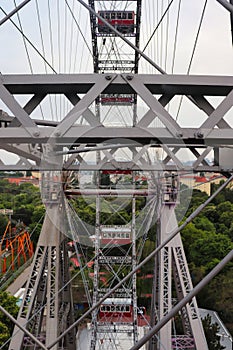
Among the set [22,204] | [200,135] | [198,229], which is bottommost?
[200,135]

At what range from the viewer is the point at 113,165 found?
11.0 feet

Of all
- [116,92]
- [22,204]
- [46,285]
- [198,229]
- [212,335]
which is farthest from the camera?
[198,229]

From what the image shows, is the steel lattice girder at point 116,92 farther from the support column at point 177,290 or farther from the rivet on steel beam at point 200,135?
the support column at point 177,290

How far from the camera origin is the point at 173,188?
4824 millimetres

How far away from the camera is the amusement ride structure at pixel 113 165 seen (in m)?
1.38

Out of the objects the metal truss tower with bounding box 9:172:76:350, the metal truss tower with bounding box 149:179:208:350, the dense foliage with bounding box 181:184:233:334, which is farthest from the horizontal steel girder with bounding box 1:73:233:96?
the dense foliage with bounding box 181:184:233:334

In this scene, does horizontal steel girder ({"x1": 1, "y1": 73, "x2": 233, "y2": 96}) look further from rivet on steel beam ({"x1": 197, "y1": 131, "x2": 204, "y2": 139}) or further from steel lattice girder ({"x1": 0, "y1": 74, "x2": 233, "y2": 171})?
rivet on steel beam ({"x1": 197, "y1": 131, "x2": 204, "y2": 139})

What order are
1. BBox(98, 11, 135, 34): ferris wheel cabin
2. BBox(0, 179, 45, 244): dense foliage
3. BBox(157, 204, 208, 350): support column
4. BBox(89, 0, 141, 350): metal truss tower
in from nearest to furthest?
BBox(157, 204, 208, 350): support column → BBox(89, 0, 141, 350): metal truss tower → BBox(98, 11, 135, 34): ferris wheel cabin → BBox(0, 179, 45, 244): dense foliage

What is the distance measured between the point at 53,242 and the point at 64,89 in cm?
330

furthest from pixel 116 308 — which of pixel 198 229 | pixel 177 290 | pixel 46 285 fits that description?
pixel 198 229

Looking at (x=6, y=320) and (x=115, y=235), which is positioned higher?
(x=115, y=235)

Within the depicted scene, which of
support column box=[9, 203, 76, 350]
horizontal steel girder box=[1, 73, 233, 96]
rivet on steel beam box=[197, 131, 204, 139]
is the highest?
support column box=[9, 203, 76, 350]

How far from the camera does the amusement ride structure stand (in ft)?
4.54

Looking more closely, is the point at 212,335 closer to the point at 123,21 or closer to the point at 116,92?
the point at 123,21
